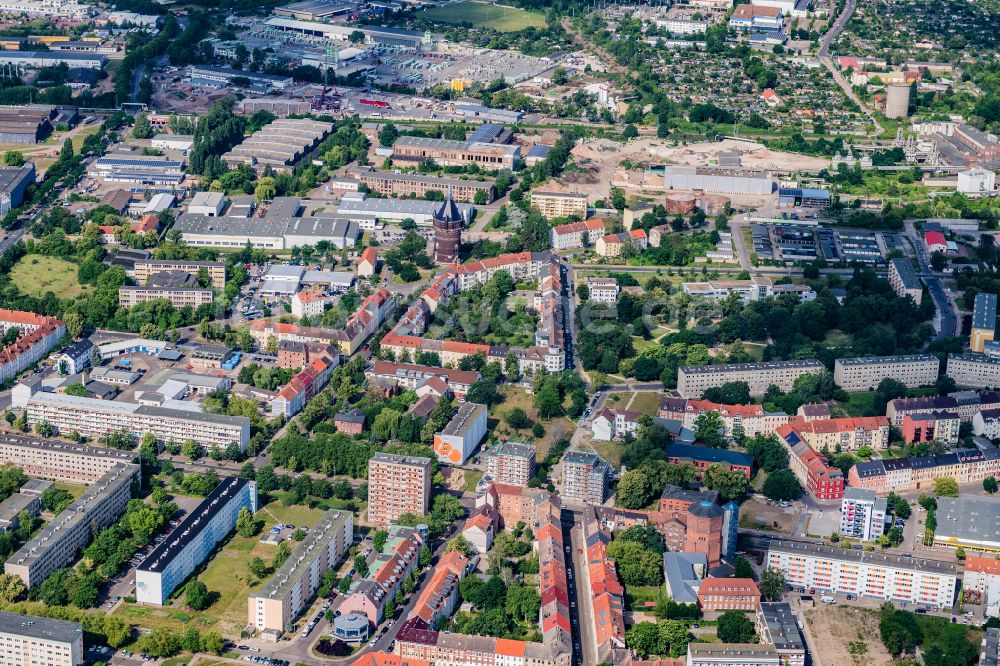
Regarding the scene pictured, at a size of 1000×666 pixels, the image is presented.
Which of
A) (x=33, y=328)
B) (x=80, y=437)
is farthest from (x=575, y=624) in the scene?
(x=33, y=328)

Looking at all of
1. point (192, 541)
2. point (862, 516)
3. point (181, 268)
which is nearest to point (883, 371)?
point (862, 516)

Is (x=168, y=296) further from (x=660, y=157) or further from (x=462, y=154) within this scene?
(x=660, y=157)

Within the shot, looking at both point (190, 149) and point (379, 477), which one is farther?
point (190, 149)

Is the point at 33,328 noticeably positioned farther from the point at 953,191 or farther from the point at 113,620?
the point at 953,191

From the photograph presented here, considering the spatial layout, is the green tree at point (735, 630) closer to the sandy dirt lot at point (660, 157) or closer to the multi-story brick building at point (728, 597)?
the multi-story brick building at point (728, 597)

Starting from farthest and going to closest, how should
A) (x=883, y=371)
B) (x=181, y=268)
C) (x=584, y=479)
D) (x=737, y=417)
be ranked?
(x=181, y=268) → (x=883, y=371) → (x=737, y=417) → (x=584, y=479)

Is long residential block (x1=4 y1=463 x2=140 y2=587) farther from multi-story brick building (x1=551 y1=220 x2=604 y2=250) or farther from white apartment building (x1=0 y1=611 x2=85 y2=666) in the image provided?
multi-story brick building (x1=551 y1=220 x2=604 y2=250)

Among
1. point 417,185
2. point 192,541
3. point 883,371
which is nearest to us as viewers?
point 192,541
